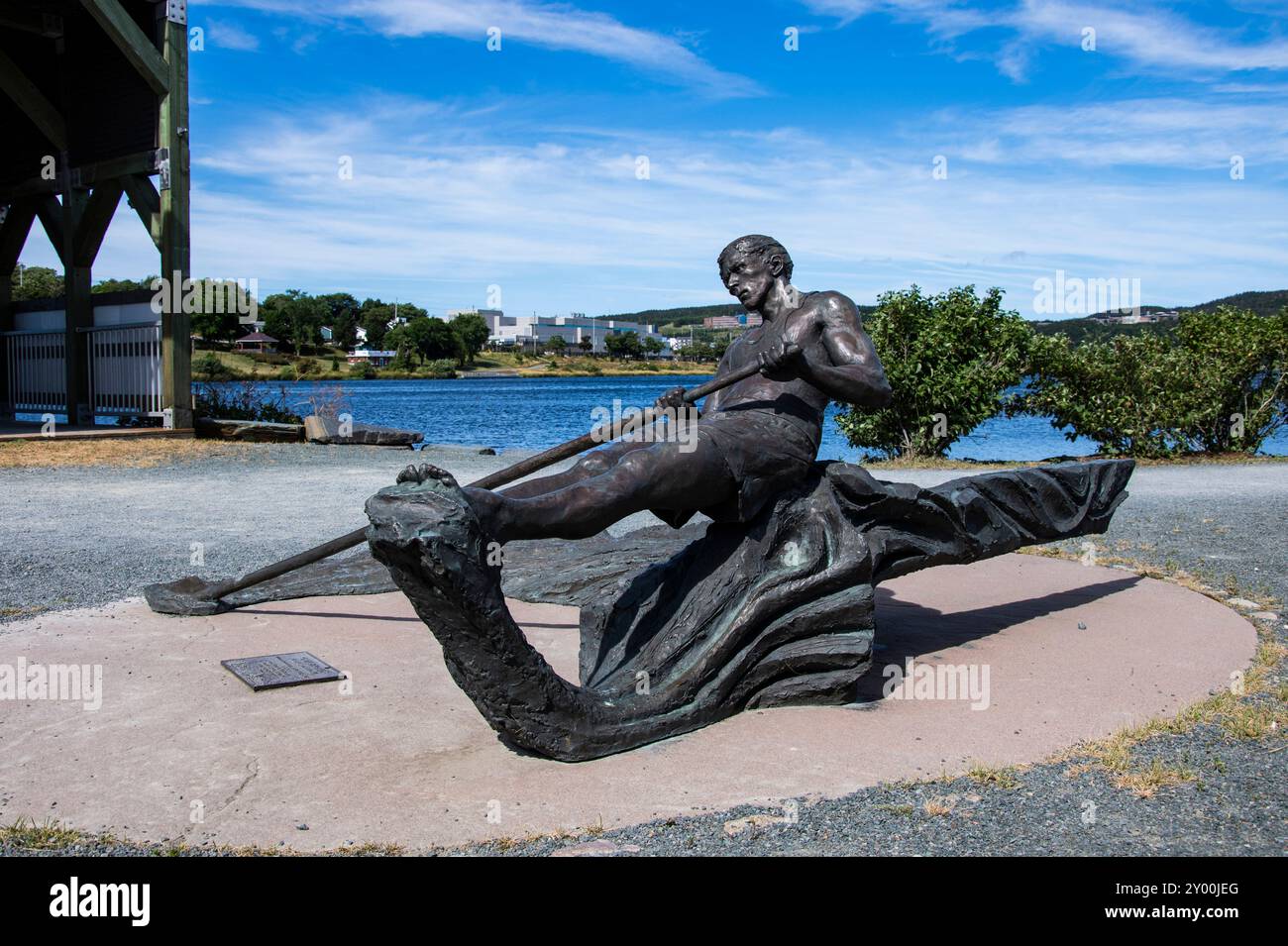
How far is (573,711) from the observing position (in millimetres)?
3896

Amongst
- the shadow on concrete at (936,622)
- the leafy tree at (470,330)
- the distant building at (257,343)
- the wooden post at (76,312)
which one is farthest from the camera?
the leafy tree at (470,330)

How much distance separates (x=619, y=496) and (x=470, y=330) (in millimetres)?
82961

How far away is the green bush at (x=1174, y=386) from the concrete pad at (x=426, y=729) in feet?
33.1

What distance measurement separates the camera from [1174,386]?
618 inches

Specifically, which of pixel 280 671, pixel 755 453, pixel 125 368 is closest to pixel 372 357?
pixel 125 368

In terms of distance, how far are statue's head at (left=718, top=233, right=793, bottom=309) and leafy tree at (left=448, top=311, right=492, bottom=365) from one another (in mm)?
81585

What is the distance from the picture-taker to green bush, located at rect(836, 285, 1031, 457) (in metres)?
15.6

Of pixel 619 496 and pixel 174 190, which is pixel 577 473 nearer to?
pixel 619 496

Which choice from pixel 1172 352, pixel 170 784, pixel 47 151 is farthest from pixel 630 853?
pixel 47 151

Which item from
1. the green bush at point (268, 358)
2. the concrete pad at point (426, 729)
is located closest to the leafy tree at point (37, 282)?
the green bush at point (268, 358)

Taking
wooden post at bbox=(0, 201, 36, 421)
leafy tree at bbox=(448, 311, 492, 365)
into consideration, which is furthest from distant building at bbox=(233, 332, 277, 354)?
wooden post at bbox=(0, 201, 36, 421)

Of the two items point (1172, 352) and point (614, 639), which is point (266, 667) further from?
point (1172, 352)

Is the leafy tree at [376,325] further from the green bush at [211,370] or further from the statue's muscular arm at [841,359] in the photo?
the statue's muscular arm at [841,359]

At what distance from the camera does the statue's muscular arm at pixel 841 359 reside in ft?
15.0
